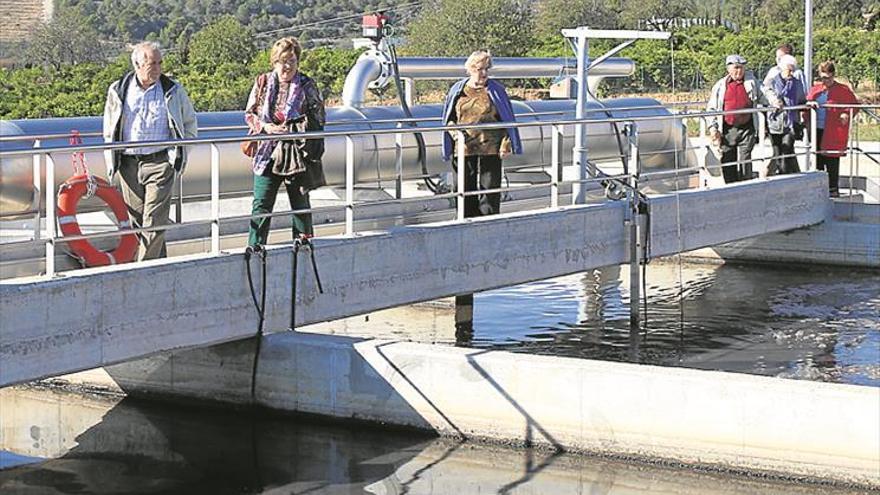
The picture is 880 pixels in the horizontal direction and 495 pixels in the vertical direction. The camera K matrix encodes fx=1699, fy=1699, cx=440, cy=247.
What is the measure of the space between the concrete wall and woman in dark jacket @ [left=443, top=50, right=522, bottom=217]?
2665 mm

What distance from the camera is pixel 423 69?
62.5 ft

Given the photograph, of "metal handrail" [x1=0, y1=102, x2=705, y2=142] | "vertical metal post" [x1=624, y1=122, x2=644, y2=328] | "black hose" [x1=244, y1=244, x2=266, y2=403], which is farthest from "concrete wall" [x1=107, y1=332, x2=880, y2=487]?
"vertical metal post" [x1=624, y1=122, x2=644, y2=328]

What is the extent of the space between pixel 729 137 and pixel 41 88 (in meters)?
34.6

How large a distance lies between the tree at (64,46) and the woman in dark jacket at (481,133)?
63602 mm

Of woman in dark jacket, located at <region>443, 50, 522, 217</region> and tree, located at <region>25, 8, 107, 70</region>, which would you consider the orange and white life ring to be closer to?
woman in dark jacket, located at <region>443, 50, 522, 217</region>

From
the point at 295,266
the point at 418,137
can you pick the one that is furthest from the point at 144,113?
the point at 418,137

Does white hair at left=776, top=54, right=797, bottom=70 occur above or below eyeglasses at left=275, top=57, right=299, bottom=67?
above

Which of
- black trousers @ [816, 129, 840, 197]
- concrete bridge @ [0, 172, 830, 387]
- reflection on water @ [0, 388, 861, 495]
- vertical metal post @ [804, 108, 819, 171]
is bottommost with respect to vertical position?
reflection on water @ [0, 388, 861, 495]

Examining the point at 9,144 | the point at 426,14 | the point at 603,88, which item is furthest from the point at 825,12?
the point at 9,144

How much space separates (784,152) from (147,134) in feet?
31.6

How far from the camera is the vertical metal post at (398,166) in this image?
47.2 feet

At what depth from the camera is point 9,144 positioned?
45.4ft

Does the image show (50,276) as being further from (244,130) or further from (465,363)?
(244,130)

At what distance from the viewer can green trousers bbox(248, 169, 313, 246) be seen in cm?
1120
